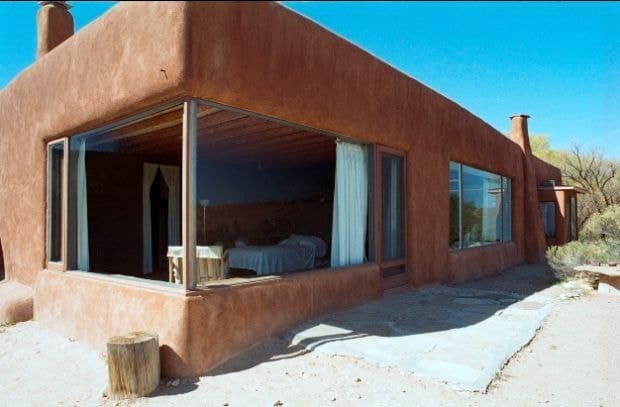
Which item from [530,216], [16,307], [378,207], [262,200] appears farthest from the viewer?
[530,216]

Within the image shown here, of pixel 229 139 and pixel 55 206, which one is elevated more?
pixel 229 139

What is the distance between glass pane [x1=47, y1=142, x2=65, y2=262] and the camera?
20.6ft

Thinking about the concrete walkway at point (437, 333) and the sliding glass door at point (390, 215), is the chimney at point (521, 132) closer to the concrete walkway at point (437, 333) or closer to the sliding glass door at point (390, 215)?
the concrete walkway at point (437, 333)

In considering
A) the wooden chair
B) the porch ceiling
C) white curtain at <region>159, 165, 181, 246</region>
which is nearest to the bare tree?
the porch ceiling

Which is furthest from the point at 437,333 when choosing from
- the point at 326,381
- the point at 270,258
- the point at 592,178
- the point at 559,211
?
the point at 592,178

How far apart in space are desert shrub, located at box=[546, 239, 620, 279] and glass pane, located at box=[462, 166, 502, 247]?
5.11 ft

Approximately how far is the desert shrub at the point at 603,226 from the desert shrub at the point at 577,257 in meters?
2.79

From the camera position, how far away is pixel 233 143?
7.94 meters

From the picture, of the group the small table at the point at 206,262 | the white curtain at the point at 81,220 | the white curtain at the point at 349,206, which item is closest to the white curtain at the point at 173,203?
the small table at the point at 206,262

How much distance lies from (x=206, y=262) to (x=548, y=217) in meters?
12.8

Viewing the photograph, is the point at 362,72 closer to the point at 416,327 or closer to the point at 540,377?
the point at 416,327

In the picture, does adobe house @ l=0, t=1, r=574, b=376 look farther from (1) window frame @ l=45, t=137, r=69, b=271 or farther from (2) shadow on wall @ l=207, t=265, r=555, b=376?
(2) shadow on wall @ l=207, t=265, r=555, b=376

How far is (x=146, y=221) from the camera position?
945 cm

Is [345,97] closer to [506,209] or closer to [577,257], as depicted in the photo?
[506,209]
